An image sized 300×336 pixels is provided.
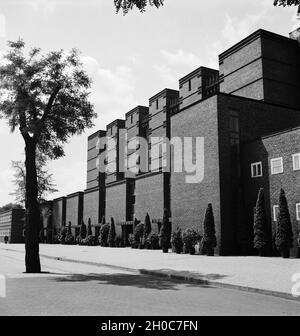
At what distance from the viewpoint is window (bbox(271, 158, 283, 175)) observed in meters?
23.9

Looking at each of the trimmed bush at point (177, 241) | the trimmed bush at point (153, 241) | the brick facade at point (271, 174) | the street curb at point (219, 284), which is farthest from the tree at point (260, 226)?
the trimmed bush at point (153, 241)

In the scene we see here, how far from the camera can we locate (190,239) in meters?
26.5

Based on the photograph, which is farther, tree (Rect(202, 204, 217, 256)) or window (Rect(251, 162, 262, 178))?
window (Rect(251, 162, 262, 178))

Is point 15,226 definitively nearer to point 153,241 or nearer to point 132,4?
point 153,241

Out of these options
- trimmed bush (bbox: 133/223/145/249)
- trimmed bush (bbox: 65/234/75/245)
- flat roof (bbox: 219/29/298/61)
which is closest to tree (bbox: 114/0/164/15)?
flat roof (bbox: 219/29/298/61)

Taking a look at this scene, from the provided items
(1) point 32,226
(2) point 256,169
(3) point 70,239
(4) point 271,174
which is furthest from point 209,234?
(3) point 70,239

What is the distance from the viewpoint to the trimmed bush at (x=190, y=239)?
1039 inches

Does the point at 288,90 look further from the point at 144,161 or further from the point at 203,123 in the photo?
the point at 144,161

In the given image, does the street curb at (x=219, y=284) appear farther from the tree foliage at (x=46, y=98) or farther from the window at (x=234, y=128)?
the window at (x=234, y=128)

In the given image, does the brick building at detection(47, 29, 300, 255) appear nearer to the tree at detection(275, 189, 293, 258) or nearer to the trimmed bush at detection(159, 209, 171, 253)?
the tree at detection(275, 189, 293, 258)

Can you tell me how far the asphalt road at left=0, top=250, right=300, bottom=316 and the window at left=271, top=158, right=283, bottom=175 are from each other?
45.8 ft

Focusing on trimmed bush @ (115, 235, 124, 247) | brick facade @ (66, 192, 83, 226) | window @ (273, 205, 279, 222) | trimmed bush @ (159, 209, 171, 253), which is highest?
brick facade @ (66, 192, 83, 226)

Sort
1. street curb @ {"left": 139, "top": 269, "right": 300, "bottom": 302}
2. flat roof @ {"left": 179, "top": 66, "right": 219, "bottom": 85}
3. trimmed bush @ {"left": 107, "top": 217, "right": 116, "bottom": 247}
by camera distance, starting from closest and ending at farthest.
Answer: street curb @ {"left": 139, "top": 269, "right": 300, "bottom": 302}
flat roof @ {"left": 179, "top": 66, "right": 219, "bottom": 85}
trimmed bush @ {"left": 107, "top": 217, "right": 116, "bottom": 247}

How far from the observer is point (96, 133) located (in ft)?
243
